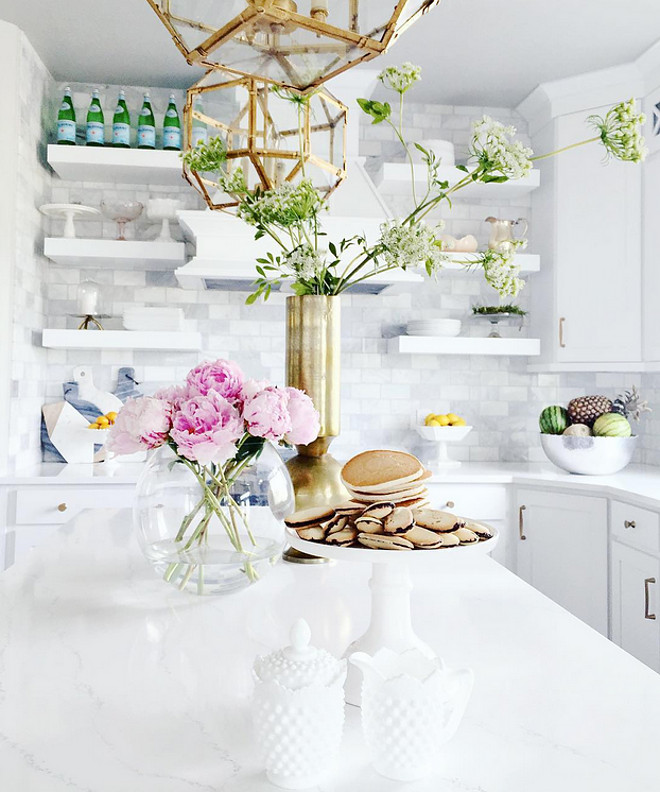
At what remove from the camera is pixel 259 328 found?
3805 millimetres

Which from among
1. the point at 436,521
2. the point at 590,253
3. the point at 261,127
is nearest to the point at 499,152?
the point at 261,127

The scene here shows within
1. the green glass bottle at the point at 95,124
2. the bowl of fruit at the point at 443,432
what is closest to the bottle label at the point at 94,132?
the green glass bottle at the point at 95,124

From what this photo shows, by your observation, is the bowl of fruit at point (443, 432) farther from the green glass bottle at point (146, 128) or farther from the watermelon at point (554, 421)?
the green glass bottle at point (146, 128)

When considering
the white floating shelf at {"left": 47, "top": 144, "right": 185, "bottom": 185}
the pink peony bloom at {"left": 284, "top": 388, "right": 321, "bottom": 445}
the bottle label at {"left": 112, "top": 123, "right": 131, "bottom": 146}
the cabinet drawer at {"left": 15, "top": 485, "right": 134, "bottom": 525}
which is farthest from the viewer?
the bottle label at {"left": 112, "top": 123, "right": 131, "bottom": 146}

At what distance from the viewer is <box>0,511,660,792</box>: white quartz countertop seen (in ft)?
2.23

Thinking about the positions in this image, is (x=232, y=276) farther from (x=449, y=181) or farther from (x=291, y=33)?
(x=291, y=33)

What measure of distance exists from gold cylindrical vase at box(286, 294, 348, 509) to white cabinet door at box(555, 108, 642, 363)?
7.56ft

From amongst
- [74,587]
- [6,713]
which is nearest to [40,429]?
[74,587]

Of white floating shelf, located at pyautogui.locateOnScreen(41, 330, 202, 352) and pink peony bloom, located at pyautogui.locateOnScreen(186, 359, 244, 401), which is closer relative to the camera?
pink peony bloom, located at pyautogui.locateOnScreen(186, 359, 244, 401)

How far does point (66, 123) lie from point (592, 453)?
9.27 ft

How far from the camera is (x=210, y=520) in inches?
47.7

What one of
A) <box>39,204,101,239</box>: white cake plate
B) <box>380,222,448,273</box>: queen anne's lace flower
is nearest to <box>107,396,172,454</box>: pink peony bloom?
<box>380,222,448,273</box>: queen anne's lace flower

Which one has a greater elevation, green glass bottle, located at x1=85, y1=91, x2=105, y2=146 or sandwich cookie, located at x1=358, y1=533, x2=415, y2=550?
green glass bottle, located at x1=85, y1=91, x2=105, y2=146

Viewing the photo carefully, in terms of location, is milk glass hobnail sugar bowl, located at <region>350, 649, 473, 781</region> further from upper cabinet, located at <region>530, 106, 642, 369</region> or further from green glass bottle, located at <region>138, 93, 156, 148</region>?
green glass bottle, located at <region>138, 93, 156, 148</region>
